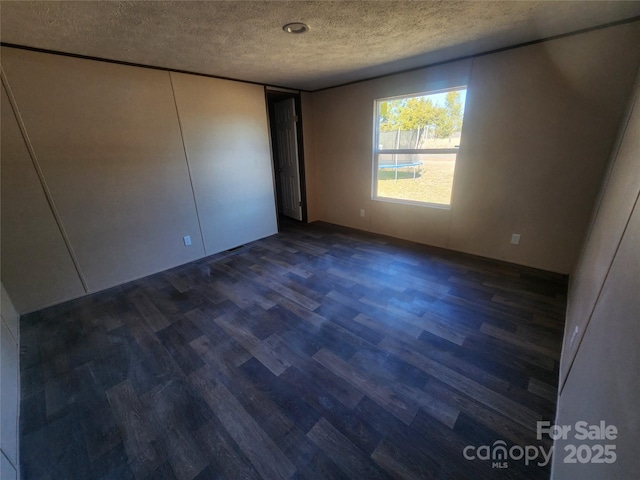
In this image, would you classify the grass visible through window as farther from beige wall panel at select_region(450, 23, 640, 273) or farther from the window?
beige wall panel at select_region(450, 23, 640, 273)

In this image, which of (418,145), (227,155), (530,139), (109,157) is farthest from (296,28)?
(530,139)

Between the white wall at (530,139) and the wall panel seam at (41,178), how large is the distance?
369 centimetres

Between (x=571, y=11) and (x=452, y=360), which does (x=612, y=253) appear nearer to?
(x=452, y=360)

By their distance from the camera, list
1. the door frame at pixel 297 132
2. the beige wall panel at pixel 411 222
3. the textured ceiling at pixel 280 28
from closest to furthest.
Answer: the textured ceiling at pixel 280 28 → the beige wall panel at pixel 411 222 → the door frame at pixel 297 132

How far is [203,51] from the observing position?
2.32 metres

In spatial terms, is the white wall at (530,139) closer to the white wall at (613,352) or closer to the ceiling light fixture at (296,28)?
the white wall at (613,352)

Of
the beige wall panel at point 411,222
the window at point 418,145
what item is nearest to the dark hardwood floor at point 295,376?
the beige wall panel at point 411,222

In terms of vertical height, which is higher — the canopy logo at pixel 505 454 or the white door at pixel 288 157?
the white door at pixel 288 157

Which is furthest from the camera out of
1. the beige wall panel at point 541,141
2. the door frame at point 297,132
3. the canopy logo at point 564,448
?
the door frame at point 297,132

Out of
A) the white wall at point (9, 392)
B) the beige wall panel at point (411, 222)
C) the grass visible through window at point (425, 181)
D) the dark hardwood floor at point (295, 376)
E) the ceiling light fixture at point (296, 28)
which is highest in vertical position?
the ceiling light fixture at point (296, 28)

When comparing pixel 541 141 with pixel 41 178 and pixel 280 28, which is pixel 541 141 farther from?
pixel 41 178

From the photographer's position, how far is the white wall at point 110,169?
2.22 metres

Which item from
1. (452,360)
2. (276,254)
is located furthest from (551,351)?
(276,254)

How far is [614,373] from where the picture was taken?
0.80 meters
